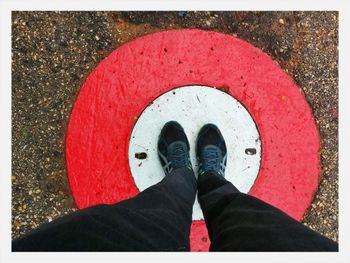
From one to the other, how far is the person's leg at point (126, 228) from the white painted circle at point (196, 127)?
441 mm

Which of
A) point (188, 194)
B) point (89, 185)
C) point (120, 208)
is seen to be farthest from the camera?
point (89, 185)

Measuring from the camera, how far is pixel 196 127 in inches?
82.3

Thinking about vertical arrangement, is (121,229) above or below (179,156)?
below

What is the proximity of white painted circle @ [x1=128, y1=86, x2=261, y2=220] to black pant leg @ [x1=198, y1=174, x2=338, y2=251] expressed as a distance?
578mm

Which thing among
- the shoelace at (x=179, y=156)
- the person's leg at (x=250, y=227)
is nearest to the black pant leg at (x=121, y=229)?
the person's leg at (x=250, y=227)

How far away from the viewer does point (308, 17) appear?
2150mm

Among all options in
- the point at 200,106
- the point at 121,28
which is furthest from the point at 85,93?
the point at 200,106

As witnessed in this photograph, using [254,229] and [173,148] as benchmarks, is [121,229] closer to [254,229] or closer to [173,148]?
[254,229]

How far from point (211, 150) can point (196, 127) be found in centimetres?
16

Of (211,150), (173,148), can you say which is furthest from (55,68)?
(211,150)

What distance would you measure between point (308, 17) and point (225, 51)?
0.55m

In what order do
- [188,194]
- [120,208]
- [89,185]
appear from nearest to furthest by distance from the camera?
[120,208] → [188,194] → [89,185]

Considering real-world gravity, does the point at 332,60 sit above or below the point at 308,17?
below

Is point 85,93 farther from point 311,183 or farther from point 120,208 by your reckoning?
point 311,183
